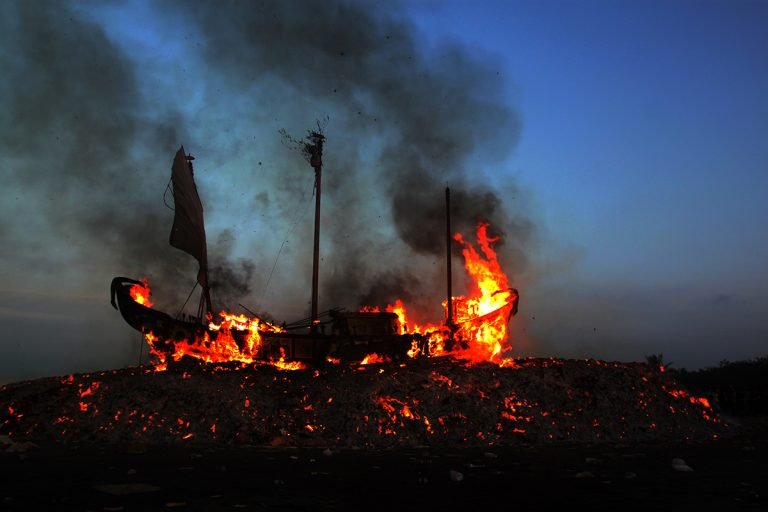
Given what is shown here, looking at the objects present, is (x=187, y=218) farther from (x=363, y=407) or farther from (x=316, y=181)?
(x=363, y=407)

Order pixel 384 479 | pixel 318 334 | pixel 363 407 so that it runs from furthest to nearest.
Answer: pixel 318 334
pixel 363 407
pixel 384 479

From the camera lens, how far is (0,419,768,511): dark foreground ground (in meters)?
7.83

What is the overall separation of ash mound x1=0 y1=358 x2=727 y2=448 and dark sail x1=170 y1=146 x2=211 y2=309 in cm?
1224

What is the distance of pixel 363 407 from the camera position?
792 inches

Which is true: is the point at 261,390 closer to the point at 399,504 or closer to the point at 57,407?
the point at 57,407

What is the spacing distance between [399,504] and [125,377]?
59.5 ft

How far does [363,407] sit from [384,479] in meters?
9.80

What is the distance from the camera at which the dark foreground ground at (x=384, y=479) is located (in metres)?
7.83

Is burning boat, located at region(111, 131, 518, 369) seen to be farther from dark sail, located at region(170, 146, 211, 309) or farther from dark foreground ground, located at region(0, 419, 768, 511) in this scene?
dark foreground ground, located at region(0, 419, 768, 511)

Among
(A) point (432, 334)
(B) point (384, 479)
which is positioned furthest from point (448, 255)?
(B) point (384, 479)

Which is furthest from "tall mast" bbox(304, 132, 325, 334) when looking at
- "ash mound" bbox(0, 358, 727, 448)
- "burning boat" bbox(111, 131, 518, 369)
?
"ash mound" bbox(0, 358, 727, 448)

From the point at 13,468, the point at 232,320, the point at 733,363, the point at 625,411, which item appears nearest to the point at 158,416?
the point at 13,468

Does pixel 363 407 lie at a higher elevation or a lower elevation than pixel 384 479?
higher

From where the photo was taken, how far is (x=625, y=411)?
20938mm
